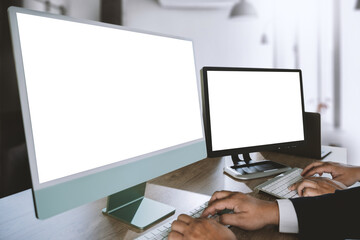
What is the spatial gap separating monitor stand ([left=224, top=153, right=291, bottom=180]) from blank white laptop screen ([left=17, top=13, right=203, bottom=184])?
0.33m

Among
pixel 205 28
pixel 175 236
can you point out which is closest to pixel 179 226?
pixel 175 236

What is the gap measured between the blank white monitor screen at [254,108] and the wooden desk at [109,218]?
5.7 inches

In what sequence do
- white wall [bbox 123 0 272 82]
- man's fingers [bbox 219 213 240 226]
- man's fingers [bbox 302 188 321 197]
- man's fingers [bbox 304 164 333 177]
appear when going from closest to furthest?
man's fingers [bbox 219 213 240 226] < man's fingers [bbox 302 188 321 197] < man's fingers [bbox 304 164 333 177] < white wall [bbox 123 0 272 82]

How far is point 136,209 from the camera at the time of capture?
0.71 meters

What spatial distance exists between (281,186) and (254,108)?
0.34m

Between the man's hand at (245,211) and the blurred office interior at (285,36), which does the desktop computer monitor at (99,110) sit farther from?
the blurred office interior at (285,36)

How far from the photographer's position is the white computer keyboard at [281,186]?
0.79 m

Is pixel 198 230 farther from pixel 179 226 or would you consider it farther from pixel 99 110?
pixel 99 110

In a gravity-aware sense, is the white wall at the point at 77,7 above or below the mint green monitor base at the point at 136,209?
above

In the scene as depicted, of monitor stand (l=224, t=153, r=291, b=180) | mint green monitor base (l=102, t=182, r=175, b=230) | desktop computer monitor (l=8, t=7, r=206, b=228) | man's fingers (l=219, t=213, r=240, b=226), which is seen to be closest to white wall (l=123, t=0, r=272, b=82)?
monitor stand (l=224, t=153, r=291, b=180)

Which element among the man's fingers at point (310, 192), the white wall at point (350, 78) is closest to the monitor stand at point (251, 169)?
the man's fingers at point (310, 192)

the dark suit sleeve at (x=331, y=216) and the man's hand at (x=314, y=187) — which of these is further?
the man's hand at (x=314, y=187)

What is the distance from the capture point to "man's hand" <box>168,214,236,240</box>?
1.73 ft

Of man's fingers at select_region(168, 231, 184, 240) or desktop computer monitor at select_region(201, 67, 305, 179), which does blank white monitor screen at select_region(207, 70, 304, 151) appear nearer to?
desktop computer monitor at select_region(201, 67, 305, 179)
